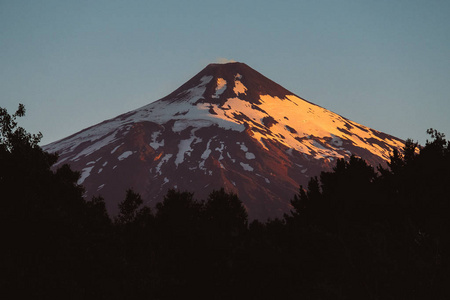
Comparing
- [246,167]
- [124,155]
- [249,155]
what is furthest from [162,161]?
[246,167]

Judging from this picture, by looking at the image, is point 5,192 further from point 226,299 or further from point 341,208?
point 341,208

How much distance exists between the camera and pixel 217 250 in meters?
31.4

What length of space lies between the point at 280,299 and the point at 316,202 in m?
21.0

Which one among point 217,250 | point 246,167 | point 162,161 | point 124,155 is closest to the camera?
point 217,250

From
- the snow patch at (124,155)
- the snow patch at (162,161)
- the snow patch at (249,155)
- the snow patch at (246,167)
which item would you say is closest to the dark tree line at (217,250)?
the snow patch at (246,167)

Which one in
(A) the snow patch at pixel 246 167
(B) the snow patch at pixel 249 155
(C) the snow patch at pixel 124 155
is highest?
(B) the snow patch at pixel 249 155

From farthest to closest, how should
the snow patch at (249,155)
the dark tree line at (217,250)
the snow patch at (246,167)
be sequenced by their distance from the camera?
the snow patch at (249,155) → the snow patch at (246,167) → the dark tree line at (217,250)

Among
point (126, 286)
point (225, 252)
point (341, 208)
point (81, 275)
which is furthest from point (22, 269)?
point (341, 208)

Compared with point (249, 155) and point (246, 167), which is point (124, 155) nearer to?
point (249, 155)

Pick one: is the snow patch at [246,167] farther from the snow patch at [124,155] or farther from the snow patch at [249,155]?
the snow patch at [124,155]

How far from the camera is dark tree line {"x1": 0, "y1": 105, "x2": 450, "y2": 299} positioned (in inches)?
826

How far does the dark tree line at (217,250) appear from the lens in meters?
21.0

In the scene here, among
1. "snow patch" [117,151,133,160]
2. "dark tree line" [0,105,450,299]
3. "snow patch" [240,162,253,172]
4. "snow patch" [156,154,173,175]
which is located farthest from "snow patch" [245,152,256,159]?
"dark tree line" [0,105,450,299]

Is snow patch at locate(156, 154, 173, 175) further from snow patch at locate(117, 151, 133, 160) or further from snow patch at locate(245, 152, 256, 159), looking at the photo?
snow patch at locate(245, 152, 256, 159)
